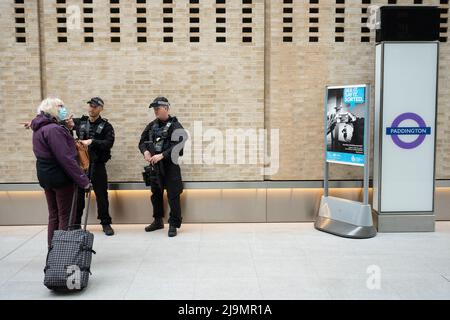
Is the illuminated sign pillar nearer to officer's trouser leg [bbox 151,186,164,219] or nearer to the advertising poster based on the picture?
the advertising poster

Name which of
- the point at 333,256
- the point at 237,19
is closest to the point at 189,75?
the point at 237,19

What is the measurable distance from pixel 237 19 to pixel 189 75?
1.06 metres

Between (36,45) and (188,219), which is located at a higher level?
(36,45)

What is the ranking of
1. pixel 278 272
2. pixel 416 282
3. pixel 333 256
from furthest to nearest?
pixel 333 256 → pixel 278 272 → pixel 416 282

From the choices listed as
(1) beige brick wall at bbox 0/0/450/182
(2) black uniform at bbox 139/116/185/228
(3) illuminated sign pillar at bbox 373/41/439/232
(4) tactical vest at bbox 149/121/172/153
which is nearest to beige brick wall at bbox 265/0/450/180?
(1) beige brick wall at bbox 0/0/450/182

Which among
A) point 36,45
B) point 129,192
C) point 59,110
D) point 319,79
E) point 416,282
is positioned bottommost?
point 416,282

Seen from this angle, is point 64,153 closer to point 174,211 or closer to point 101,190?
point 101,190

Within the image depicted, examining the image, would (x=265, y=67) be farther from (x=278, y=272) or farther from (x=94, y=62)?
(x=278, y=272)

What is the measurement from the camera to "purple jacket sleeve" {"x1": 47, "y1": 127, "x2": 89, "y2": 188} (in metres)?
4.66

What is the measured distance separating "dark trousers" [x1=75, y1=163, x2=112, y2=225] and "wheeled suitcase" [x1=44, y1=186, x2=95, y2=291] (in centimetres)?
203

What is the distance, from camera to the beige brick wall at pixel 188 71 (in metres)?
6.97

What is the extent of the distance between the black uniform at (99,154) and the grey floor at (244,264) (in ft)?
1.35

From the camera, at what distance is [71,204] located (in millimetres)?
4992

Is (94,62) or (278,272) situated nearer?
(278,272)
